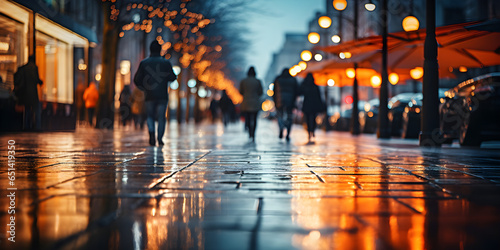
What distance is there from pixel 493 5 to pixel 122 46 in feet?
100

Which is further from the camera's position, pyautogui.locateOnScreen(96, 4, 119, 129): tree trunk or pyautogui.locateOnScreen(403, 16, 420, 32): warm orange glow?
pyautogui.locateOnScreen(96, 4, 119, 129): tree trunk

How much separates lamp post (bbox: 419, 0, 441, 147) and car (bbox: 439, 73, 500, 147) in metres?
0.57

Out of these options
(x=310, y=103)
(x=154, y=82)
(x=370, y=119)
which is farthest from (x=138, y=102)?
(x=154, y=82)

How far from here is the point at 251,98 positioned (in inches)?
637

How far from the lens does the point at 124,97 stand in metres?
26.7

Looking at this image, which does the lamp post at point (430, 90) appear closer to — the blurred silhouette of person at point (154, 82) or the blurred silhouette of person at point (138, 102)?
the blurred silhouette of person at point (154, 82)

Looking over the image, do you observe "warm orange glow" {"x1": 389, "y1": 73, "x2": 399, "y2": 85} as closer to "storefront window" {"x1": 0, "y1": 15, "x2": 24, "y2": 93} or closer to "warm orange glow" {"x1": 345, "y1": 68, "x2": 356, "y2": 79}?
"warm orange glow" {"x1": 345, "y1": 68, "x2": 356, "y2": 79}

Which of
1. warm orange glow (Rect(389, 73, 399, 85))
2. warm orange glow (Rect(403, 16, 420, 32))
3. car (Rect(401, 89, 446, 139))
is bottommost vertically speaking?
car (Rect(401, 89, 446, 139))

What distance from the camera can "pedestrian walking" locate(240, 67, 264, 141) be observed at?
1611 cm

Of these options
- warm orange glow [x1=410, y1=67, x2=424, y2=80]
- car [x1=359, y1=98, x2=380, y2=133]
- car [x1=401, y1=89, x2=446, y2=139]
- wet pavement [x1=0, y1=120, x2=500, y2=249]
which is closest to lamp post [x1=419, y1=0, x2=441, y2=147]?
car [x1=401, y1=89, x2=446, y2=139]

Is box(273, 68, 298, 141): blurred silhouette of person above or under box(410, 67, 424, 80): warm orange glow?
under

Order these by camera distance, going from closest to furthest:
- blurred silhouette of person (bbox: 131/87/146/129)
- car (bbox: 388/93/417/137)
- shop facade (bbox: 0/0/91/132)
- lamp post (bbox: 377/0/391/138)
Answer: shop facade (bbox: 0/0/91/132) < lamp post (bbox: 377/0/391/138) < car (bbox: 388/93/417/137) < blurred silhouette of person (bbox: 131/87/146/129)

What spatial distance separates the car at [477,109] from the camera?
1206 cm

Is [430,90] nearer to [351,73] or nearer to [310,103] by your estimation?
[310,103]
